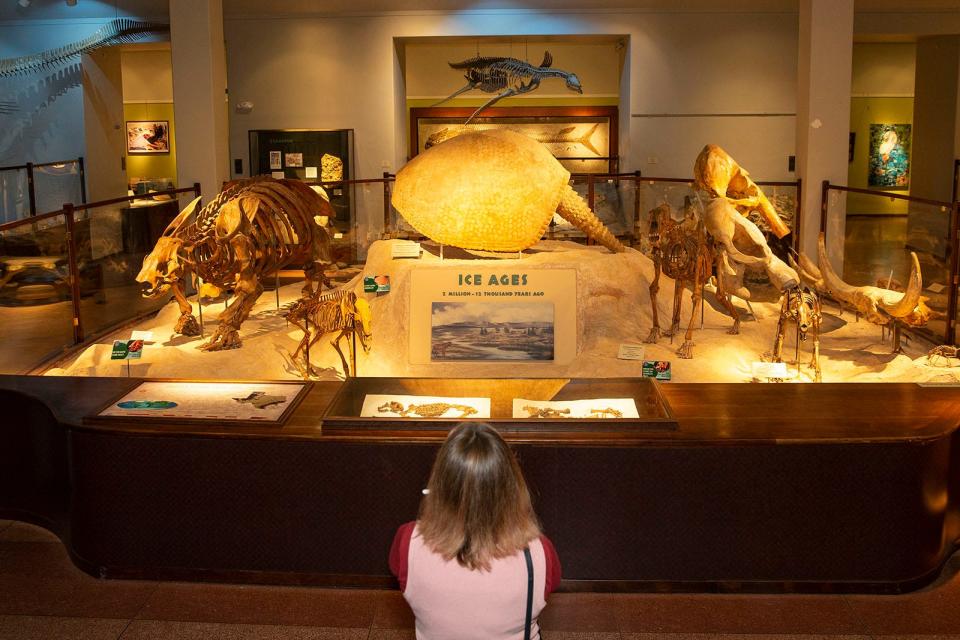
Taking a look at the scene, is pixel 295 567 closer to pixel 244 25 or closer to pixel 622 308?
pixel 622 308

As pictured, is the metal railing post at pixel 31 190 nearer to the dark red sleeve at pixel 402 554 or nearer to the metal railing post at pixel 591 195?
the metal railing post at pixel 591 195

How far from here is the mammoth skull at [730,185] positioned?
1030 centimetres

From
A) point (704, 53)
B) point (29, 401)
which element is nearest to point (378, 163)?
point (704, 53)

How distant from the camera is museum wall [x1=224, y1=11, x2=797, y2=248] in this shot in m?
14.7

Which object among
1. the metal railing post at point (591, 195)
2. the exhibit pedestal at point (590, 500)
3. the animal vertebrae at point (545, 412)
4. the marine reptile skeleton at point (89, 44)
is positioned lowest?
the exhibit pedestal at point (590, 500)

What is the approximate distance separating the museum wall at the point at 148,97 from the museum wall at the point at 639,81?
3502 millimetres

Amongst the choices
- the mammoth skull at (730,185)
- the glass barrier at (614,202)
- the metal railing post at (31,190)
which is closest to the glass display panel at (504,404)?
the mammoth skull at (730,185)

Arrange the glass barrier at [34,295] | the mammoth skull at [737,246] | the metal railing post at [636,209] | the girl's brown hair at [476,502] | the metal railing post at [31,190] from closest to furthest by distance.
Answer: the girl's brown hair at [476,502] < the glass barrier at [34,295] < the mammoth skull at [737,246] < the metal railing post at [636,209] < the metal railing post at [31,190]

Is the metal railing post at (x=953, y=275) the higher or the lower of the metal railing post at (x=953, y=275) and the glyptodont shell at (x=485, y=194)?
the lower

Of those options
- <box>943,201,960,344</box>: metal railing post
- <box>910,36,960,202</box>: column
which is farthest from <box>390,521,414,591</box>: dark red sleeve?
<box>910,36,960,202</box>: column

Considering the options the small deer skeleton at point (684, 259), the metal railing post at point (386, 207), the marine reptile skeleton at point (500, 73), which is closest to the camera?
the small deer skeleton at point (684, 259)

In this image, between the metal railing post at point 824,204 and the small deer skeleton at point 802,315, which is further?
the metal railing post at point 824,204

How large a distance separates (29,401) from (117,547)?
1.24m

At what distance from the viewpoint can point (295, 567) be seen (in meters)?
4.65
